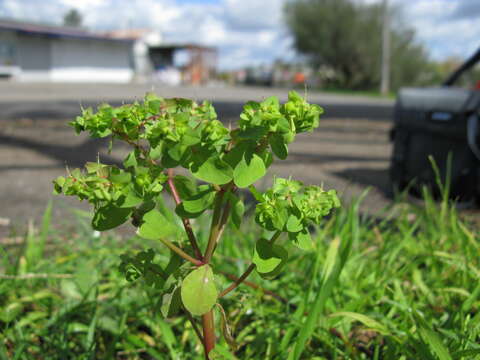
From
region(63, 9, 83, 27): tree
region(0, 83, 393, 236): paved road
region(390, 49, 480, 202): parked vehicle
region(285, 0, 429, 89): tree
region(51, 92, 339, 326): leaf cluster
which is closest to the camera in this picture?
region(51, 92, 339, 326): leaf cluster

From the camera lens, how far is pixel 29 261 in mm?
1496

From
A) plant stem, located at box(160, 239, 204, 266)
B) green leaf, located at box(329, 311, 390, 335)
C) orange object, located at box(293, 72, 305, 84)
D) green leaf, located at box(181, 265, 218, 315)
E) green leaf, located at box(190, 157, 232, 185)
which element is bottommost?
green leaf, located at box(329, 311, 390, 335)

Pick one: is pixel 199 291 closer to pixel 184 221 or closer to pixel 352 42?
pixel 184 221

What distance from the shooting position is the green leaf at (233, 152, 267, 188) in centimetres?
62

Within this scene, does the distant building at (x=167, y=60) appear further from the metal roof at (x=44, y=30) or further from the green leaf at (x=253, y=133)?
the green leaf at (x=253, y=133)

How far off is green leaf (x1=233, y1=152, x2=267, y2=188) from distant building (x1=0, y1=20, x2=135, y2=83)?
2990 cm

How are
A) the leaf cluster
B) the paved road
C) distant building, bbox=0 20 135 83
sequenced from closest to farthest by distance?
the leaf cluster, the paved road, distant building, bbox=0 20 135 83

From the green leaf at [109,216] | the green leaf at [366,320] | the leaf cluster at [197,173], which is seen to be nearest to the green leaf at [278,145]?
the leaf cluster at [197,173]

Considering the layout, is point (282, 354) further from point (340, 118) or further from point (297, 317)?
point (340, 118)

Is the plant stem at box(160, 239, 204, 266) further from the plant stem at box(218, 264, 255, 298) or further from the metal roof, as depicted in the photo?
the metal roof

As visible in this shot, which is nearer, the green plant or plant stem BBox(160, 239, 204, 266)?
the green plant

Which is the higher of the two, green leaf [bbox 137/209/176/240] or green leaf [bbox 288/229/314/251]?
green leaf [bbox 137/209/176/240]

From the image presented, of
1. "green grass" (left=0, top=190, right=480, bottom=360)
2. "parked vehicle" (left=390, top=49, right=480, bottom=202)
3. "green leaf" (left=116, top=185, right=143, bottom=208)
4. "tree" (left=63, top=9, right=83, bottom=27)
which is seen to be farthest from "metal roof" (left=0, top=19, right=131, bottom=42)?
"tree" (left=63, top=9, right=83, bottom=27)

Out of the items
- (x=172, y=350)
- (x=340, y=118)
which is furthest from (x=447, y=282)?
(x=340, y=118)
